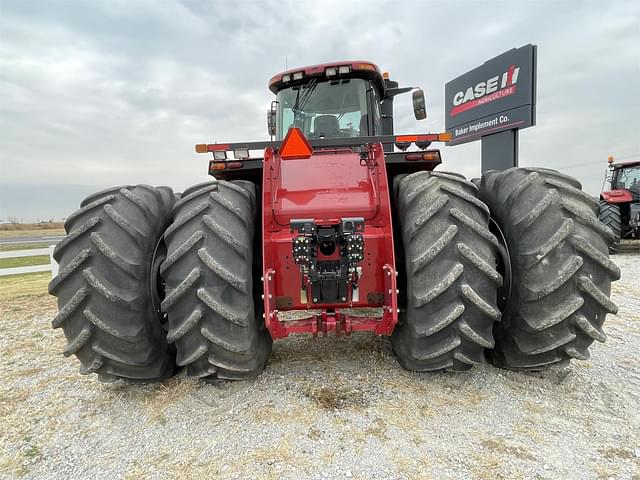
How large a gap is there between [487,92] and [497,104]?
0.79 m

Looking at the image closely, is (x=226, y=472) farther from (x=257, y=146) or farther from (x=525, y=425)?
(x=257, y=146)

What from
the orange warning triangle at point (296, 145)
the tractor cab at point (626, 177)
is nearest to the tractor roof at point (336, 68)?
the orange warning triangle at point (296, 145)

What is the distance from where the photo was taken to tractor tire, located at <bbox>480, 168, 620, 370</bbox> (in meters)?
2.47

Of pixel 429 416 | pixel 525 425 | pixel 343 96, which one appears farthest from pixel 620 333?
pixel 343 96

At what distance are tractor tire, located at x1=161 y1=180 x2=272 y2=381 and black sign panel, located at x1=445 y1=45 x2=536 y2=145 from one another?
43.0ft

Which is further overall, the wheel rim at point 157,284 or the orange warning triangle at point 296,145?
the wheel rim at point 157,284

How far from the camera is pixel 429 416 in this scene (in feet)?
8.04

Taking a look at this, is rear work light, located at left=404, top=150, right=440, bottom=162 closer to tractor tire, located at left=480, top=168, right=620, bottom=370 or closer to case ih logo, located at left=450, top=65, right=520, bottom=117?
tractor tire, located at left=480, top=168, right=620, bottom=370

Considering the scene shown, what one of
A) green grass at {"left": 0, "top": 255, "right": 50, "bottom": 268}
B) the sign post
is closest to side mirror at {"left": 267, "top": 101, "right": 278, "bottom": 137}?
the sign post

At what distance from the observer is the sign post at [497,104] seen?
41.4 feet

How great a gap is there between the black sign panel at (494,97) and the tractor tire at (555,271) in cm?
1185

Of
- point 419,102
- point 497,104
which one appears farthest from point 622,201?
point 419,102

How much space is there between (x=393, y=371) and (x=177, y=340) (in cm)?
163

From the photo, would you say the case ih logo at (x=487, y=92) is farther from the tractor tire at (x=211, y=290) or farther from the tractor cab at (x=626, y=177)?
the tractor tire at (x=211, y=290)
